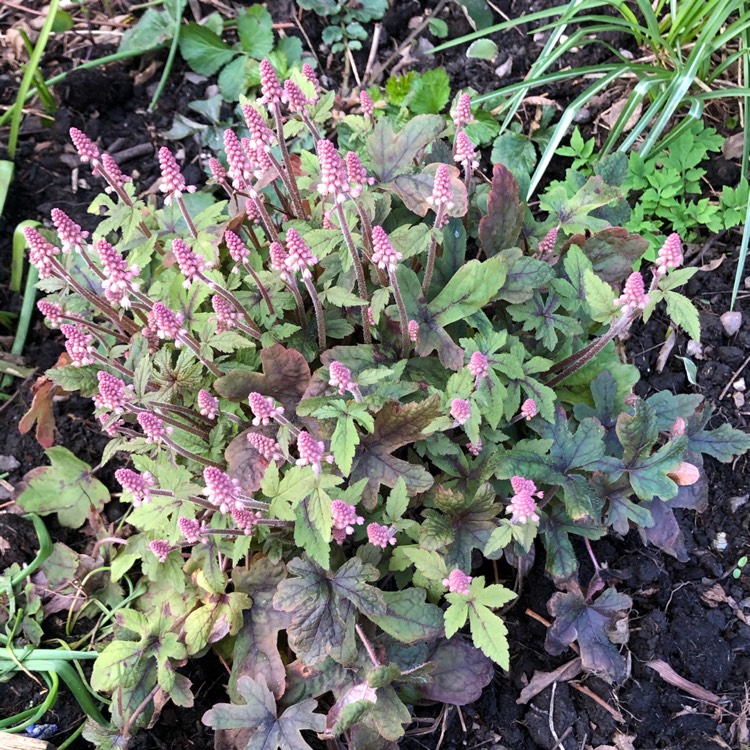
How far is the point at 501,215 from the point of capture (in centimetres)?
281

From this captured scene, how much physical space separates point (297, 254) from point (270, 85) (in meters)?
0.59

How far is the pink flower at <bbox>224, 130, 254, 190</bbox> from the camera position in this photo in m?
2.30

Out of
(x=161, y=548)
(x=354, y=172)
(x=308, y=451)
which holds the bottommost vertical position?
(x=161, y=548)

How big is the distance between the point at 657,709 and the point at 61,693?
7.55 feet

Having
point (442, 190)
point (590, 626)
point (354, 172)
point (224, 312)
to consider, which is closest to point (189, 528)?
point (224, 312)

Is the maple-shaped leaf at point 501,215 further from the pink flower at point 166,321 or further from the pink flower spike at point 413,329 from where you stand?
the pink flower at point 166,321

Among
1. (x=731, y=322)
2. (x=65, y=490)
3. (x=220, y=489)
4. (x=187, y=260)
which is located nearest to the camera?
(x=220, y=489)

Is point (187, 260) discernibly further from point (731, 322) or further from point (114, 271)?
point (731, 322)

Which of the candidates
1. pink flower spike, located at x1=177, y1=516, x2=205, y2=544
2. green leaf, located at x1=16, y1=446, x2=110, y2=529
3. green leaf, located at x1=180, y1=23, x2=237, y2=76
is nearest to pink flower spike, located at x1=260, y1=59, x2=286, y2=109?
pink flower spike, located at x1=177, y1=516, x2=205, y2=544

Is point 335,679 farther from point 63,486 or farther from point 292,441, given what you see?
point 63,486

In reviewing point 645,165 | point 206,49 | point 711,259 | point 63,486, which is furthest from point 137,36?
point 711,259

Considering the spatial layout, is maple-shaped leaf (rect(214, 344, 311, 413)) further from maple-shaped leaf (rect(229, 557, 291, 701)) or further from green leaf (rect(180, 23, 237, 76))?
green leaf (rect(180, 23, 237, 76))

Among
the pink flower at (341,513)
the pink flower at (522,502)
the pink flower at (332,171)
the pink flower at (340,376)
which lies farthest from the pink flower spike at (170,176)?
the pink flower at (522,502)

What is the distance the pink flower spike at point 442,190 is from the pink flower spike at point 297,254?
17.6 inches
